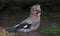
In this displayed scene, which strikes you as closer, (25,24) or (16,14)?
(25,24)

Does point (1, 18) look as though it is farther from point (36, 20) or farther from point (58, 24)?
point (36, 20)

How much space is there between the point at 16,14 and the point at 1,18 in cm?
76

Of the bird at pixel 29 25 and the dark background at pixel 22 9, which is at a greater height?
the dark background at pixel 22 9

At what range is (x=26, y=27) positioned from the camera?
252 inches

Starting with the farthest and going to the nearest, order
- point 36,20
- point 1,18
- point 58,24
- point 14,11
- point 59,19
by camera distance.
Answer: point 14,11 < point 1,18 < point 59,19 < point 58,24 < point 36,20

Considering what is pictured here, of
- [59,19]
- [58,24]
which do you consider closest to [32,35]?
[58,24]

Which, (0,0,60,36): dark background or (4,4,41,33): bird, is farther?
(0,0,60,36): dark background

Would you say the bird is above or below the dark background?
below

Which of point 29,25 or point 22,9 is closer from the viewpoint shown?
point 29,25

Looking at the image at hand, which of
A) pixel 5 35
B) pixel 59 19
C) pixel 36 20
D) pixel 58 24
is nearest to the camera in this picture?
pixel 5 35

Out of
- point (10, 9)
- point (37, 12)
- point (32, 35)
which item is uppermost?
point (10, 9)

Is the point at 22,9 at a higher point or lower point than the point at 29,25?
higher

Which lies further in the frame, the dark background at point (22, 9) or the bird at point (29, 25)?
the dark background at point (22, 9)

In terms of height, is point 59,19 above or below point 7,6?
below
